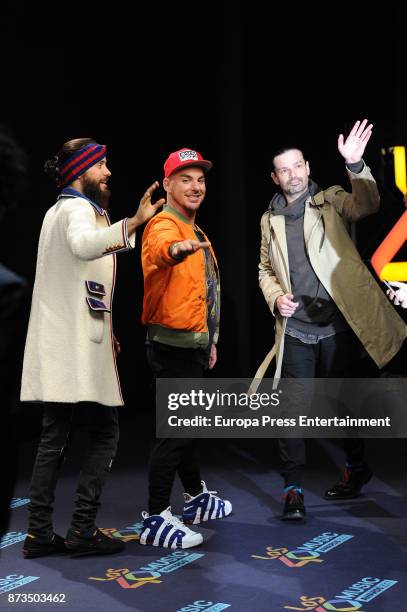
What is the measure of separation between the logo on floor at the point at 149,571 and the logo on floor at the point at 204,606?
24 centimetres

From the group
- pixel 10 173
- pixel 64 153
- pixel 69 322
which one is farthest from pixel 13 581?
pixel 10 173

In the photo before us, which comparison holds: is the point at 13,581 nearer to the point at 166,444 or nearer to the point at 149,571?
the point at 149,571

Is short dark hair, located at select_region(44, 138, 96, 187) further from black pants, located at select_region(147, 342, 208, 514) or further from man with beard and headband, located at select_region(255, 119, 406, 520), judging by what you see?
man with beard and headband, located at select_region(255, 119, 406, 520)

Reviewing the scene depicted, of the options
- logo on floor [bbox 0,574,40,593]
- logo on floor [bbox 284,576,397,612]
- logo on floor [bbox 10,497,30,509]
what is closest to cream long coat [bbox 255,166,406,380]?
logo on floor [bbox 284,576,397,612]

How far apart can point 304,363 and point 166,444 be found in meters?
0.74

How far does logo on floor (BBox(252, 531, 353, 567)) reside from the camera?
3.44 m

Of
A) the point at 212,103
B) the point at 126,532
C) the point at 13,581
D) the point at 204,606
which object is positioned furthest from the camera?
the point at 212,103

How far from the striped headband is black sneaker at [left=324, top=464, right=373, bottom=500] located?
1.84 metres

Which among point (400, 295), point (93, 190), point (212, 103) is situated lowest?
point (400, 295)

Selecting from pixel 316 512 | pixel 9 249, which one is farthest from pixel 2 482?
pixel 9 249

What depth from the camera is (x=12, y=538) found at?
375 cm

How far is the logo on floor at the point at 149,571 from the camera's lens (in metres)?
3.28

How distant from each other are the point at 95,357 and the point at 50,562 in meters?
Result: 0.75

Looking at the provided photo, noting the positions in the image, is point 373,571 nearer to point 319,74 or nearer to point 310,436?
point 310,436
